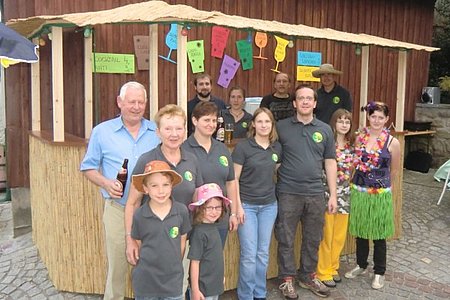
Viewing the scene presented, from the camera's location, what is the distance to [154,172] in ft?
8.77

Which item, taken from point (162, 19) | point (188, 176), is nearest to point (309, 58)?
point (162, 19)

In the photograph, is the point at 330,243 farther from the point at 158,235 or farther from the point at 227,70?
the point at 227,70

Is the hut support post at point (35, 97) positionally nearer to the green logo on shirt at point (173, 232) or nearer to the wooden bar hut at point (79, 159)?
the wooden bar hut at point (79, 159)

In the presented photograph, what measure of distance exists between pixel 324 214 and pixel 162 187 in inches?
69.6

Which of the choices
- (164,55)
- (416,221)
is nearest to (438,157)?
(416,221)

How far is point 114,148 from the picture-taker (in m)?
3.15

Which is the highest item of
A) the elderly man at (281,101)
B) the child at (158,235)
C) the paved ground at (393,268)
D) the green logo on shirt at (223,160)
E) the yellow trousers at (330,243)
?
the elderly man at (281,101)

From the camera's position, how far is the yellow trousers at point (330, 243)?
417 centimetres

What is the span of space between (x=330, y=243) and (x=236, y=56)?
342 centimetres

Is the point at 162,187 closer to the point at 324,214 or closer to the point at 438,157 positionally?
the point at 324,214

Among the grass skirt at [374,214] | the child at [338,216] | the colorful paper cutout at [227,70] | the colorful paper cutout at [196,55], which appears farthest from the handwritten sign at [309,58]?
the grass skirt at [374,214]

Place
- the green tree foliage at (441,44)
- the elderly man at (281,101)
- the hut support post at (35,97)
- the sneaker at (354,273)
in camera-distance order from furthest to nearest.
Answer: the green tree foliage at (441,44), the hut support post at (35,97), the elderly man at (281,101), the sneaker at (354,273)

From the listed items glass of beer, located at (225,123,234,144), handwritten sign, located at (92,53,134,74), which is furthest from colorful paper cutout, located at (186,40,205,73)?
glass of beer, located at (225,123,234,144)

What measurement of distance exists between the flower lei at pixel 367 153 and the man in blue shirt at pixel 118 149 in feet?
6.16
